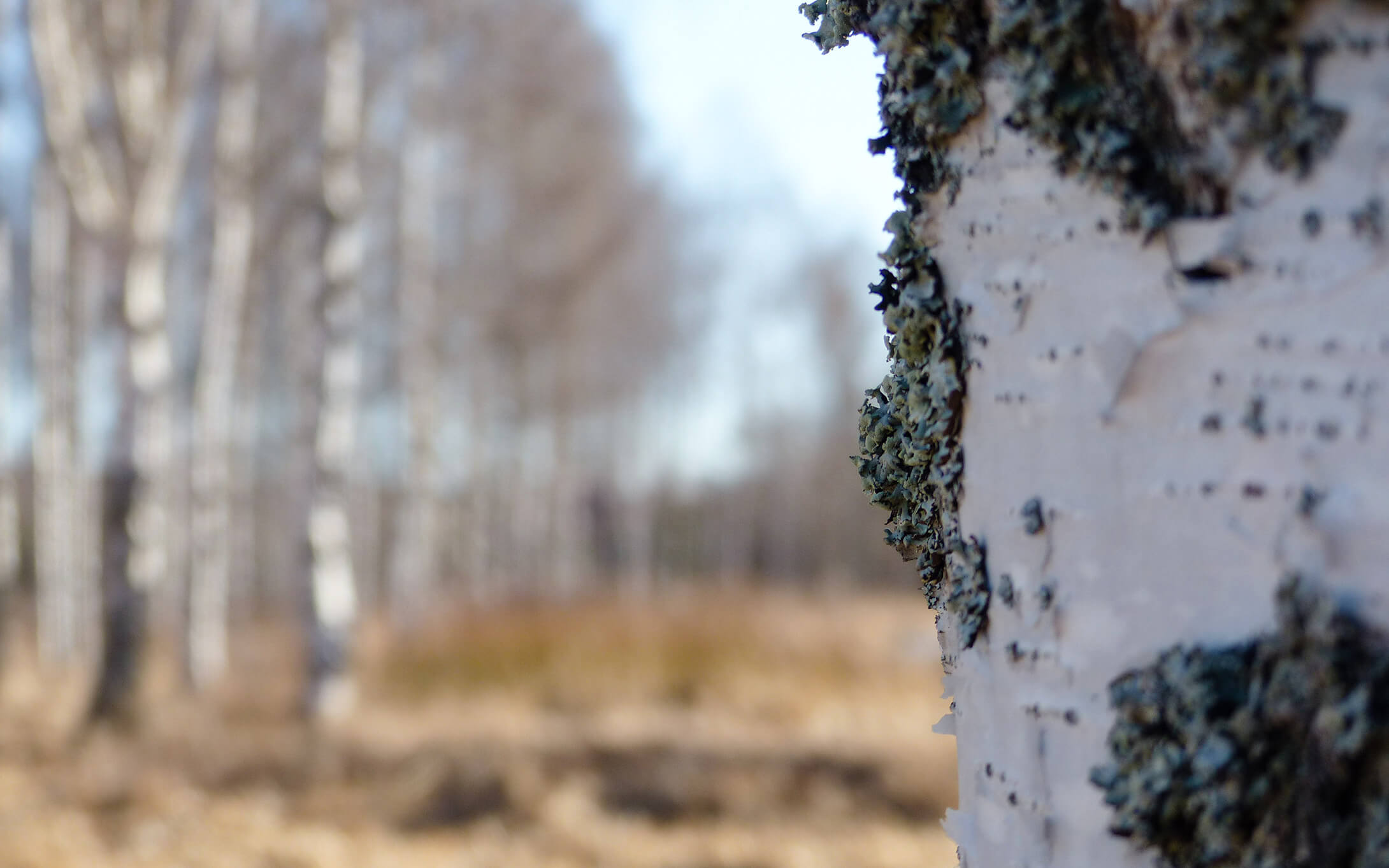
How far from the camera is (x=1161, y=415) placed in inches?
22.6

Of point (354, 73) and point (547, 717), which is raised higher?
point (354, 73)

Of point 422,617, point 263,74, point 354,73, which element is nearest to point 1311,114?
point 354,73

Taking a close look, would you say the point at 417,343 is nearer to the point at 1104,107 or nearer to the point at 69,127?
the point at 69,127

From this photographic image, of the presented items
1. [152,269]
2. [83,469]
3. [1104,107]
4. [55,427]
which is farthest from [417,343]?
[1104,107]

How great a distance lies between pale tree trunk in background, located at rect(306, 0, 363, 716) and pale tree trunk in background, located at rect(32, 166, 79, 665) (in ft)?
16.3

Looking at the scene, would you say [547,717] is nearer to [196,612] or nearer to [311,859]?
[311,859]

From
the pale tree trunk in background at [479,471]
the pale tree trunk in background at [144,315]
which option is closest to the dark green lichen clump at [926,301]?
the pale tree trunk in background at [144,315]

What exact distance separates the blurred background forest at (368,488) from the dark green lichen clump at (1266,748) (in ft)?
11.2

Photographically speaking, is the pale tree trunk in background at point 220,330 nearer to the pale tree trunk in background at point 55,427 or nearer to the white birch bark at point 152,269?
the white birch bark at point 152,269

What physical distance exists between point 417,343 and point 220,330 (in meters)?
2.32

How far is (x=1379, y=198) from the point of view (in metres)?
0.51

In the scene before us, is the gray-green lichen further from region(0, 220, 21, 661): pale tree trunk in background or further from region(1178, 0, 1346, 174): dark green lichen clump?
region(0, 220, 21, 661): pale tree trunk in background

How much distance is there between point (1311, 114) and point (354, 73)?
22.9ft

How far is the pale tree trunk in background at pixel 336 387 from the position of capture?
6.01 m
